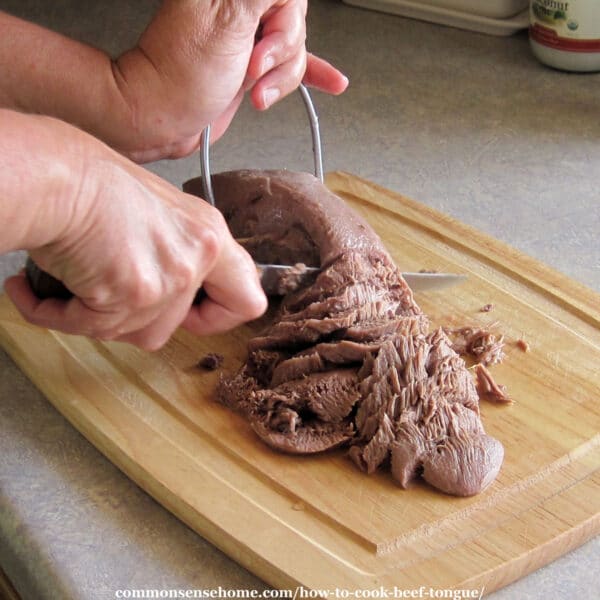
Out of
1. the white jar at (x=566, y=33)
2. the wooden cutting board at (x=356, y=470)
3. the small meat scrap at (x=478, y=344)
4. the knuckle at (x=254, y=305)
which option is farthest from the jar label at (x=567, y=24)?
the knuckle at (x=254, y=305)

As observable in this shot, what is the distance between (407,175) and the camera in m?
2.53

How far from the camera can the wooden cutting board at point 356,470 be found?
1464mm

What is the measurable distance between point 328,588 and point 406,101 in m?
1.73

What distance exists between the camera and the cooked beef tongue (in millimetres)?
1578

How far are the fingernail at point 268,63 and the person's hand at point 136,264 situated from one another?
54 cm

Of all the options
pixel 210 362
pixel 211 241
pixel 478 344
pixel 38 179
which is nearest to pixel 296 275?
pixel 210 362

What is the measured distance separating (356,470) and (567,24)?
1.54m

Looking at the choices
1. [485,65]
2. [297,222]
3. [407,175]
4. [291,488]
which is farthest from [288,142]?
[291,488]

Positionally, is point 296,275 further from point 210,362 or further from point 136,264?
point 136,264

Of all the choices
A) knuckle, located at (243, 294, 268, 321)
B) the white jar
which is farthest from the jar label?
knuckle, located at (243, 294, 268, 321)

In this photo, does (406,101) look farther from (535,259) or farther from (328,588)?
(328,588)

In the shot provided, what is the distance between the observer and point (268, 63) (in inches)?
76.5

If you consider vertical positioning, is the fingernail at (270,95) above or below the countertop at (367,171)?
above

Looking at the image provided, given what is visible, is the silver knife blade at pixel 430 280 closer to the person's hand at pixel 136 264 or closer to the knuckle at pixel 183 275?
the person's hand at pixel 136 264
